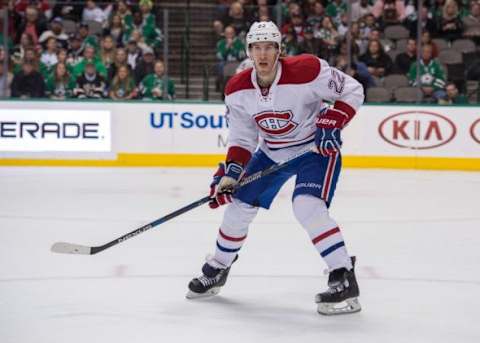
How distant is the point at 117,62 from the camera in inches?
399

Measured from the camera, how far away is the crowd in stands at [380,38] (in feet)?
32.9

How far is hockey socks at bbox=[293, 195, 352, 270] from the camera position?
3.99m

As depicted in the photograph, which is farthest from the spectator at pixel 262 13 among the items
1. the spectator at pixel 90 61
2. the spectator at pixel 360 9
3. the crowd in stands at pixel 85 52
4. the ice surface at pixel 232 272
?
the ice surface at pixel 232 272

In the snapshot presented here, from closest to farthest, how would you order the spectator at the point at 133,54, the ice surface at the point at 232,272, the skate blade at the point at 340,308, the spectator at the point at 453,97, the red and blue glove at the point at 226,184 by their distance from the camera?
1. the ice surface at the point at 232,272
2. the skate blade at the point at 340,308
3. the red and blue glove at the point at 226,184
4. the spectator at the point at 453,97
5. the spectator at the point at 133,54

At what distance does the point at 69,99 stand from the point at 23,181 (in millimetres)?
1513

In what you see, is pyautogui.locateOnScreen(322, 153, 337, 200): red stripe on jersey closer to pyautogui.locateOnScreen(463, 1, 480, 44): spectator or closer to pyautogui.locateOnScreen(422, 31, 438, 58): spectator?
pyautogui.locateOnScreen(422, 31, 438, 58): spectator

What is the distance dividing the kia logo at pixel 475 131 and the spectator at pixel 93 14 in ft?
13.0

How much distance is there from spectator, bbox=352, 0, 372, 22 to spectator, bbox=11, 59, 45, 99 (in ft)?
10.8

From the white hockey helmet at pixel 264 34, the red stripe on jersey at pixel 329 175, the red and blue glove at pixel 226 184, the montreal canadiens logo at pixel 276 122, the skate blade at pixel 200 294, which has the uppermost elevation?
the white hockey helmet at pixel 264 34

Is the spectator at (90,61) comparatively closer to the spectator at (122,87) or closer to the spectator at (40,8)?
the spectator at (122,87)

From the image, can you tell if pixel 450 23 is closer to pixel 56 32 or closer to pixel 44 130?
pixel 56 32

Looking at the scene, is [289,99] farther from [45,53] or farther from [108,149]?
[45,53]

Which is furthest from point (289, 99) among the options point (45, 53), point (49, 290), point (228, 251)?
point (45, 53)

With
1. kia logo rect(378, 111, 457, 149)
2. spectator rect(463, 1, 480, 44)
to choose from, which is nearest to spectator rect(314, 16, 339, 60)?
kia logo rect(378, 111, 457, 149)
